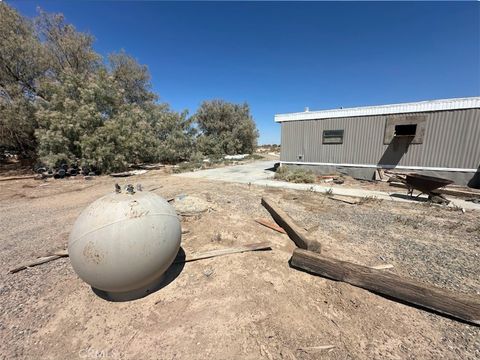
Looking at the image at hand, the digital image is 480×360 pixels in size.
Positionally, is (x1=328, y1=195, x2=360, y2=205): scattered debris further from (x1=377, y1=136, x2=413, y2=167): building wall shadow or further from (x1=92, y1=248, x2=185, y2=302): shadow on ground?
(x1=92, y1=248, x2=185, y2=302): shadow on ground

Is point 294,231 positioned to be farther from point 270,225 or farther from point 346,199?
point 346,199

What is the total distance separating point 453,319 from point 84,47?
70.3ft

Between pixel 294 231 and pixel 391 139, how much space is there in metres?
8.56

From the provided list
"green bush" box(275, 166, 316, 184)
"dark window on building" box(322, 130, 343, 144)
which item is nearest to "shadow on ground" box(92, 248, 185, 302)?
"green bush" box(275, 166, 316, 184)

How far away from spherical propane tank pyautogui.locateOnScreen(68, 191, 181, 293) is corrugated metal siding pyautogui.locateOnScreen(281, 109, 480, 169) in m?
10.3

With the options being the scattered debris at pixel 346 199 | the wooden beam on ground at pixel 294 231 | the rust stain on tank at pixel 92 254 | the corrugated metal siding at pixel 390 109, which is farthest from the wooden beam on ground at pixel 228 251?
the corrugated metal siding at pixel 390 109

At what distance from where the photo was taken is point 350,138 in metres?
10.1

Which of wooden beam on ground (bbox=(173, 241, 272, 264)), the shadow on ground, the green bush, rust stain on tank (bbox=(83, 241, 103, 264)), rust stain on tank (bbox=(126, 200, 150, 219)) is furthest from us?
the green bush

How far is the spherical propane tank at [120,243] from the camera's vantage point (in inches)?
80.6

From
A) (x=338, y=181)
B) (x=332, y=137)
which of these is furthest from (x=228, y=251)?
(x=332, y=137)

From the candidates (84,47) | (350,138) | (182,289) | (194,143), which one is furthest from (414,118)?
(84,47)

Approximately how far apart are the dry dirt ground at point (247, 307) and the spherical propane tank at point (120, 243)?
0.48 meters

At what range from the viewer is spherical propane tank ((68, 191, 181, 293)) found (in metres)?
2.05

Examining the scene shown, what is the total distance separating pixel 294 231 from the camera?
3730 millimetres
